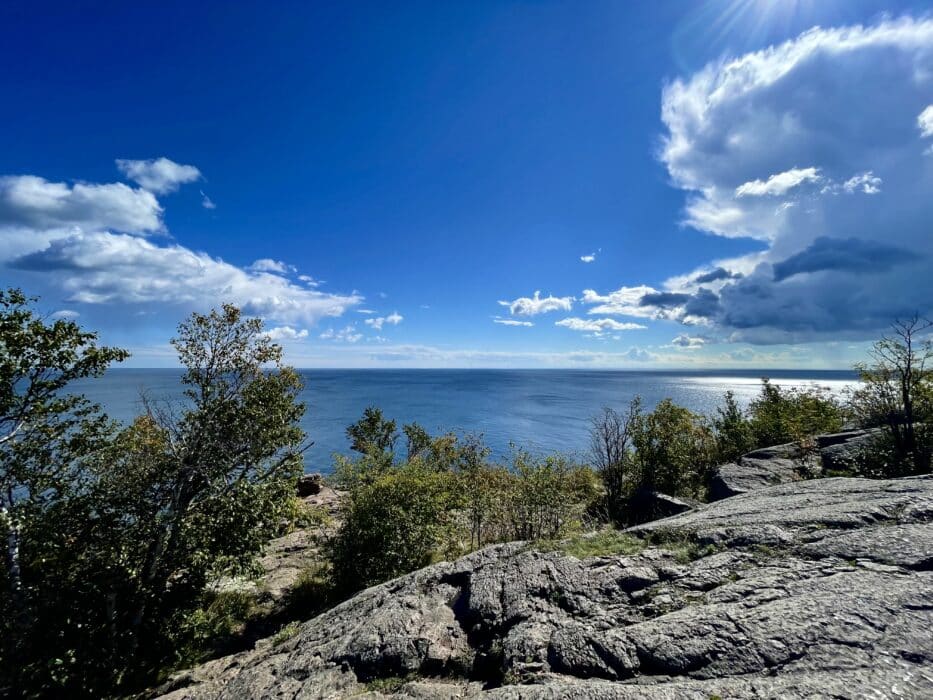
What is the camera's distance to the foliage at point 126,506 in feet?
37.4

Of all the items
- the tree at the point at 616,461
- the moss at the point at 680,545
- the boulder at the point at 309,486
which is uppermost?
the moss at the point at 680,545

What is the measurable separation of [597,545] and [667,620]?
10.7 feet

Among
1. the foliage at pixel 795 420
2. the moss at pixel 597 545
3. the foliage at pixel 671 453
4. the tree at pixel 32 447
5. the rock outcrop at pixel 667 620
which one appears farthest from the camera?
the foliage at pixel 795 420

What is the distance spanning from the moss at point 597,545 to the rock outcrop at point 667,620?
190 millimetres

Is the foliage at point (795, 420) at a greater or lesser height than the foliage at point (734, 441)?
greater

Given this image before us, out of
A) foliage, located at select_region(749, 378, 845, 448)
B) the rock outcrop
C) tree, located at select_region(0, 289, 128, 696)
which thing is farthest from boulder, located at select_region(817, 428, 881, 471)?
tree, located at select_region(0, 289, 128, 696)

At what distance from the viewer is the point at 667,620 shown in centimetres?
629

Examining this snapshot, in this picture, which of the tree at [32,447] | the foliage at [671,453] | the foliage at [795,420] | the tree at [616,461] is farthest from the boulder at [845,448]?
the tree at [32,447]

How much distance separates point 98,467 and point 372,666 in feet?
42.9

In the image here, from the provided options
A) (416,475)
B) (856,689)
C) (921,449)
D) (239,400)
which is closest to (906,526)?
(856,689)

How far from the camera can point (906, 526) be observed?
7.40m

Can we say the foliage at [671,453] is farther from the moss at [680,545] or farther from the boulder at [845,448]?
the moss at [680,545]

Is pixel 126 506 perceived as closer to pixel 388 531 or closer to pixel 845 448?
pixel 388 531

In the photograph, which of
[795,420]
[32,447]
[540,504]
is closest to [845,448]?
[795,420]
